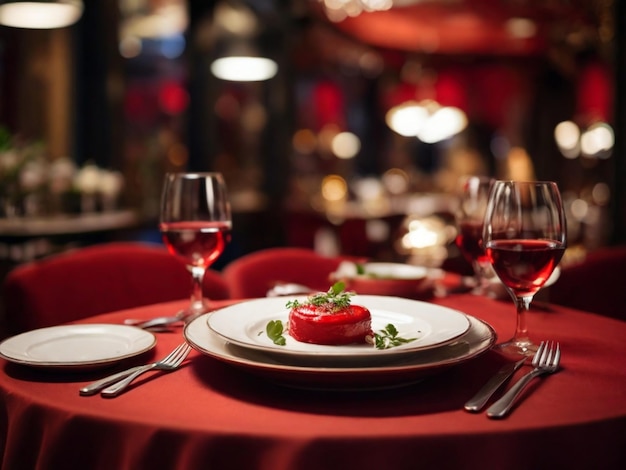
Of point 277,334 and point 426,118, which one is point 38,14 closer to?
point 277,334

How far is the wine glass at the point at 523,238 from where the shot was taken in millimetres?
1010

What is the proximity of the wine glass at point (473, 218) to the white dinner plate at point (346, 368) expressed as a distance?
0.48m

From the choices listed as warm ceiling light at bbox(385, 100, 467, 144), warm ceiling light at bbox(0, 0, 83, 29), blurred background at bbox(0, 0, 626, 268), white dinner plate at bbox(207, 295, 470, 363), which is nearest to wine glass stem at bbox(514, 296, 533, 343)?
white dinner plate at bbox(207, 295, 470, 363)

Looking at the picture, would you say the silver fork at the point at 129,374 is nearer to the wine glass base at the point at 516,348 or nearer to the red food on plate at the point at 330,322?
the red food on plate at the point at 330,322

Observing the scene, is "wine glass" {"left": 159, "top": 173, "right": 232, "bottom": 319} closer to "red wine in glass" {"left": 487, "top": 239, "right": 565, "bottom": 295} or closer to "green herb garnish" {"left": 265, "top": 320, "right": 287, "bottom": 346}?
"green herb garnish" {"left": 265, "top": 320, "right": 287, "bottom": 346}

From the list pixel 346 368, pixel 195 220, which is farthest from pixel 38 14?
pixel 346 368

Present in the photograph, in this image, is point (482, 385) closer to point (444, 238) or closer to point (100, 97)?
point (444, 238)

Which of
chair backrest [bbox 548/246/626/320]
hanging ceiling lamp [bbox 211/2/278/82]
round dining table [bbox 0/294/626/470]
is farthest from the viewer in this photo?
hanging ceiling lamp [bbox 211/2/278/82]

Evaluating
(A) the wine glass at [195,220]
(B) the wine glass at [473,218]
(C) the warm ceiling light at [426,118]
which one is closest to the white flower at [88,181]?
(A) the wine glass at [195,220]

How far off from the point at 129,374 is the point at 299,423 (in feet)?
0.91

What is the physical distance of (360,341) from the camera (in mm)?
940

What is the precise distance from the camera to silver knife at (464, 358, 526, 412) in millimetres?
779

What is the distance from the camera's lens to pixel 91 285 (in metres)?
1.90

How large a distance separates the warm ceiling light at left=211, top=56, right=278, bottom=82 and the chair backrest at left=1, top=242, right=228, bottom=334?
5.06 meters
